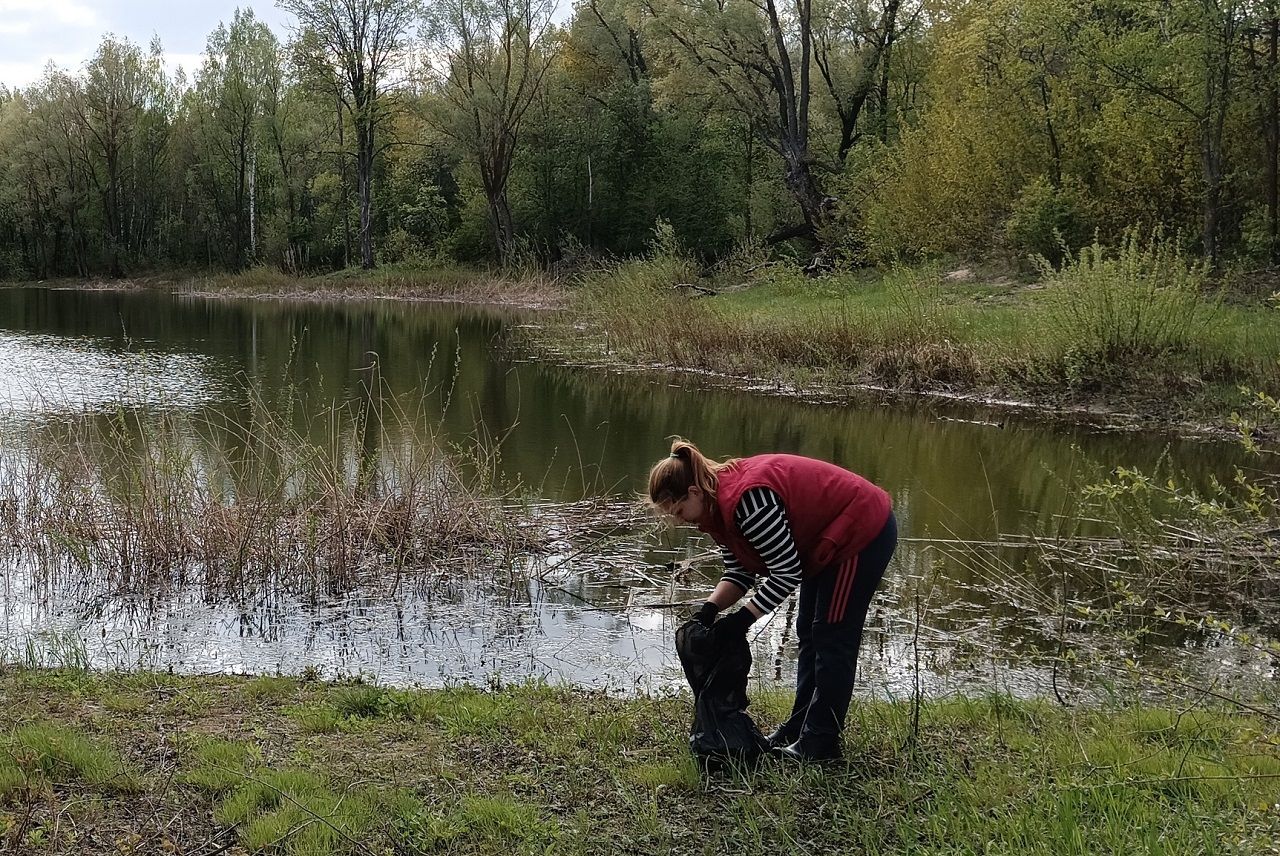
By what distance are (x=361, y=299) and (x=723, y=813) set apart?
139 ft

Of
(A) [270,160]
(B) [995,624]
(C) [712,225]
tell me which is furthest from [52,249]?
(B) [995,624]

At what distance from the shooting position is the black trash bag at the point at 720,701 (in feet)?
13.9

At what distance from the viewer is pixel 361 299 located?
43.8 meters

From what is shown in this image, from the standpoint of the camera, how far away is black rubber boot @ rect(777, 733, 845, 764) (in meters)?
4.31

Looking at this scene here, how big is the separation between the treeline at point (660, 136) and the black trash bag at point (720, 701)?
19.3 m

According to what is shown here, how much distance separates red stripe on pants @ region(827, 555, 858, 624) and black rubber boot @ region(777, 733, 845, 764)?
20.7 inches

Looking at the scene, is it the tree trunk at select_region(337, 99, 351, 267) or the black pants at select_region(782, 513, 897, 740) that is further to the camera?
the tree trunk at select_region(337, 99, 351, 267)

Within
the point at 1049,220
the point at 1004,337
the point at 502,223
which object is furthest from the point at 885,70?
the point at 1004,337

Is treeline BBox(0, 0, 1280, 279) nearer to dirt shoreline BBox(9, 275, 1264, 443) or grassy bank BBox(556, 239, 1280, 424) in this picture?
grassy bank BBox(556, 239, 1280, 424)

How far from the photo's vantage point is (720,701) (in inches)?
171

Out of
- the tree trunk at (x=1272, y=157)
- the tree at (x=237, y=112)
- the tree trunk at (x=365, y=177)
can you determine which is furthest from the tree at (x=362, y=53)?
the tree trunk at (x=1272, y=157)

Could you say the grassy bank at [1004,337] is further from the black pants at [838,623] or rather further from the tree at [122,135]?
the tree at [122,135]

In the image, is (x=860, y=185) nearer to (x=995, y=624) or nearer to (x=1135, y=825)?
(x=995, y=624)

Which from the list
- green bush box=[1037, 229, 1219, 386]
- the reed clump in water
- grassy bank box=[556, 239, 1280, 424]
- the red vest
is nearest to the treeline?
grassy bank box=[556, 239, 1280, 424]
